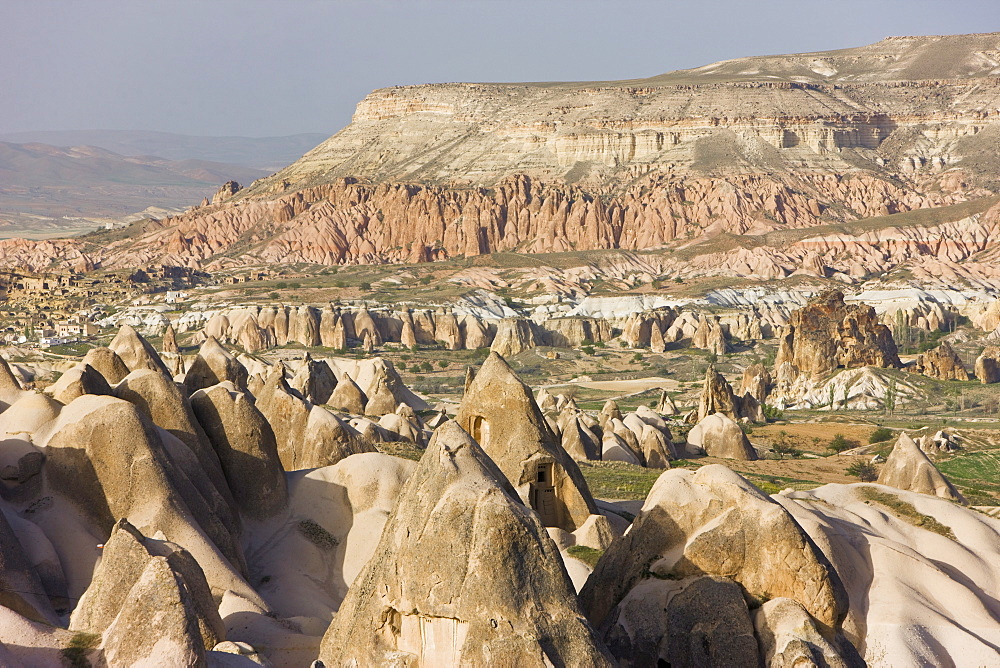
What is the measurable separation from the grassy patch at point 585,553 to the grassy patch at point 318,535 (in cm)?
463

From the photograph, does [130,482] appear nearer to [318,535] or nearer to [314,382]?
[318,535]

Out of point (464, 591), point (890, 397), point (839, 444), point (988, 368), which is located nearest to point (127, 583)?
point (464, 591)

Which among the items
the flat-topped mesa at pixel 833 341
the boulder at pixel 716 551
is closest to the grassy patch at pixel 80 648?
the boulder at pixel 716 551

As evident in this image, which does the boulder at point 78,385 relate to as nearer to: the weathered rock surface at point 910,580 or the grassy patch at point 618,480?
the weathered rock surface at point 910,580

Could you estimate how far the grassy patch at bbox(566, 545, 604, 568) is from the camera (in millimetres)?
19641

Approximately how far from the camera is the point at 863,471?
47031 millimetres

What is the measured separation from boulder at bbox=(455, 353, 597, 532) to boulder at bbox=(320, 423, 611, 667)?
377 inches

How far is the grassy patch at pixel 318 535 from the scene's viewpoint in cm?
2123

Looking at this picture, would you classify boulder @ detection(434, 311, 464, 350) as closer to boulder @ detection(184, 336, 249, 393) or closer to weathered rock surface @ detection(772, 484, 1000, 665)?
boulder @ detection(184, 336, 249, 393)

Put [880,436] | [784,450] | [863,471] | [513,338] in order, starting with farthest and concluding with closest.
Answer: [513,338] < [880,436] < [784,450] < [863,471]

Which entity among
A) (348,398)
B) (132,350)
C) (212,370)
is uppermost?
(132,350)

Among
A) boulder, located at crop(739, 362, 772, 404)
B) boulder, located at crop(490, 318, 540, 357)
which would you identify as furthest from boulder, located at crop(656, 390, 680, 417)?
boulder, located at crop(490, 318, 540, 357)

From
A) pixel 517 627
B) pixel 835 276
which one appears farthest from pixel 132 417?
pixel 835 276

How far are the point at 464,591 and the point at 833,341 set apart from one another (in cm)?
7426
